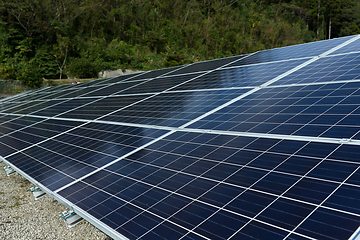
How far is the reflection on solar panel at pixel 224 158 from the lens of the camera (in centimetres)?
411

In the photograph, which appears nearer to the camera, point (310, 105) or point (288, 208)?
point (288, 208)

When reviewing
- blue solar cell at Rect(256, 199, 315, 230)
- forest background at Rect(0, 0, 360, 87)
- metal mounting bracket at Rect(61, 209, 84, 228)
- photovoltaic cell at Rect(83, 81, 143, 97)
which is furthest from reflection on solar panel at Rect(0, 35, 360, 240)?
forest background at Rect(0, 0, 360, 87)

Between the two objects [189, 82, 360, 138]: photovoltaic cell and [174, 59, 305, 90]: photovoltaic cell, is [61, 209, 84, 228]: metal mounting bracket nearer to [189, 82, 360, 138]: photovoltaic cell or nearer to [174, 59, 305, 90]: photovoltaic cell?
[189, 82, 360, 138]: photovoltaic cell

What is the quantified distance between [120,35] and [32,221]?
64859 mm

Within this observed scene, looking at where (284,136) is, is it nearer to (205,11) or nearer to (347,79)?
(347,79)

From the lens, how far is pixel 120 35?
68.9 metres

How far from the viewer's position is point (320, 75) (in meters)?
9.36

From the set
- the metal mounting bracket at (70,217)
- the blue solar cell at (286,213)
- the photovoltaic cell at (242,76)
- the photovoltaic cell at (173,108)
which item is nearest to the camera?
the blue solar cell at (286,213)

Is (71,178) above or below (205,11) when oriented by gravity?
below

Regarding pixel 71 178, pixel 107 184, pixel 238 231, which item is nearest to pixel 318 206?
pixel 238 231

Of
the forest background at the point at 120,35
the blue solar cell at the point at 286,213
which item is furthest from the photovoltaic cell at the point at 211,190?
the forest background at the point at 120,35

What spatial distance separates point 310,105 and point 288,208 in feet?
13.7

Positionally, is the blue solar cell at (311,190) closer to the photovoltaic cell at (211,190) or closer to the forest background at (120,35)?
the photovoltaic cell at (211,190)

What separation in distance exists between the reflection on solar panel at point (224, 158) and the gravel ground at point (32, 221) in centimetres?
206
